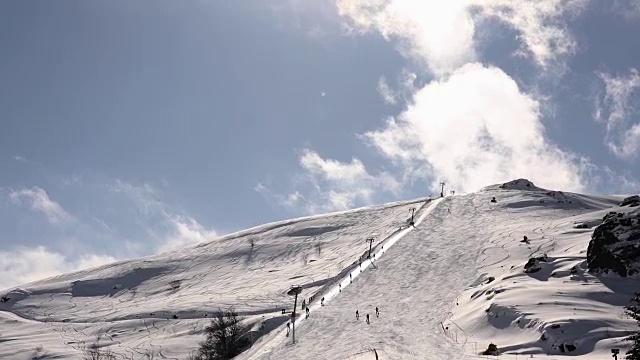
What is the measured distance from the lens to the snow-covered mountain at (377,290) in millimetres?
40156

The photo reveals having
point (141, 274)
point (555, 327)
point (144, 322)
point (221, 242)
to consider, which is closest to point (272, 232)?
point (221, 242)

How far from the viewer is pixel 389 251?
8162 cm

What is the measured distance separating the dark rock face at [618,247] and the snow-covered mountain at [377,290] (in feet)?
2.24

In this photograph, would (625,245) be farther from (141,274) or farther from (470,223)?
(141,274)

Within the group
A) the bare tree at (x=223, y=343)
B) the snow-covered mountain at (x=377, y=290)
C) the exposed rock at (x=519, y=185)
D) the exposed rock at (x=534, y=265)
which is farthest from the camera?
the exposed rock at (x=519, y=185)

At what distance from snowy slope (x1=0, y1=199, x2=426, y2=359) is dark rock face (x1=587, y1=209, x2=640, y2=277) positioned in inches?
1167

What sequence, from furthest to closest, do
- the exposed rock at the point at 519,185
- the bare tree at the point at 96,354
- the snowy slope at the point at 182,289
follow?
the exposed rock at the point at 519,185 < the snowy slope at the point at 182,289 < the bare tree at the point at 96,354

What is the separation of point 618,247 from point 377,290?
2422cm

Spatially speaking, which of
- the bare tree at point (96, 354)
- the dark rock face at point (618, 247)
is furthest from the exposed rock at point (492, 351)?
the bare tree at point (96, 354)

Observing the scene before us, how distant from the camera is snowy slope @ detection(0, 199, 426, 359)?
67.6m

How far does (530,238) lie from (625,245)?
22092mm

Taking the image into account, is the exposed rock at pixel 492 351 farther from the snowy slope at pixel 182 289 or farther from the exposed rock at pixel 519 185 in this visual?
the exposed rock at pixel 519 185

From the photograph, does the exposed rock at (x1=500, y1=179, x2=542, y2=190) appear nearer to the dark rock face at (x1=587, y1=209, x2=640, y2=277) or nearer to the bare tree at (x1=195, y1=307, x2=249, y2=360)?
the dark rock face at (x1=587, y1=209, x2=640, y2=277)

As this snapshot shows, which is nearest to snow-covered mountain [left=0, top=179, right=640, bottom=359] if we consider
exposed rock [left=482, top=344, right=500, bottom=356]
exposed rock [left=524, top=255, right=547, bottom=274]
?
exposed rock [left=524, top=255, right=547, bottom=274]
